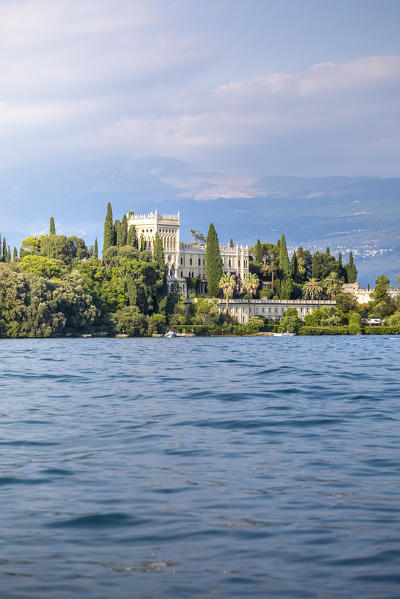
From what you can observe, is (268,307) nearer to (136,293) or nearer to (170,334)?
(170,334)

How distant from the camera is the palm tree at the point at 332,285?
142 metres

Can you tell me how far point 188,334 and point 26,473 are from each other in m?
95.7

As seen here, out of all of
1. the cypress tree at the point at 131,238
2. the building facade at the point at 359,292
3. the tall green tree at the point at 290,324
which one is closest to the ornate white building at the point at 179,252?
the building facade at the point at 359,292

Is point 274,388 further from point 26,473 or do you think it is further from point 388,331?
point 388,331

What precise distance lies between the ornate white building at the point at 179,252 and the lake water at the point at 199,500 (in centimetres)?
12606

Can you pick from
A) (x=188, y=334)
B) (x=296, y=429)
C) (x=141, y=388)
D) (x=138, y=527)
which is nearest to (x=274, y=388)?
(x=141, y=388)

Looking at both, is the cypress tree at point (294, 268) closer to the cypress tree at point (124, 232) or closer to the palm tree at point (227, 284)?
the palm tree at point (227, 284)

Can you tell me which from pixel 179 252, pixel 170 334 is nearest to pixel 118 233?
pixel 170 334

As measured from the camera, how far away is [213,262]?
124438mm

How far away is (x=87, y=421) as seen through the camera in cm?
1471

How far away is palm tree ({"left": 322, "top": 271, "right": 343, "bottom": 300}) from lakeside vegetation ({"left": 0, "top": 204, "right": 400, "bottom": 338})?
17 centimetres

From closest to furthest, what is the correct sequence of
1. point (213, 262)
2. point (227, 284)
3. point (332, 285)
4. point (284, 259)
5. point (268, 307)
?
point (213, 262) → point (227, 284) → point (284, 259) → point (268, 307) → point (332, 285)

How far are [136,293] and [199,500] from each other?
94.8 metres

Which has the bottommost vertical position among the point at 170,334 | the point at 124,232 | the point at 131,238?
the point at 170,334
